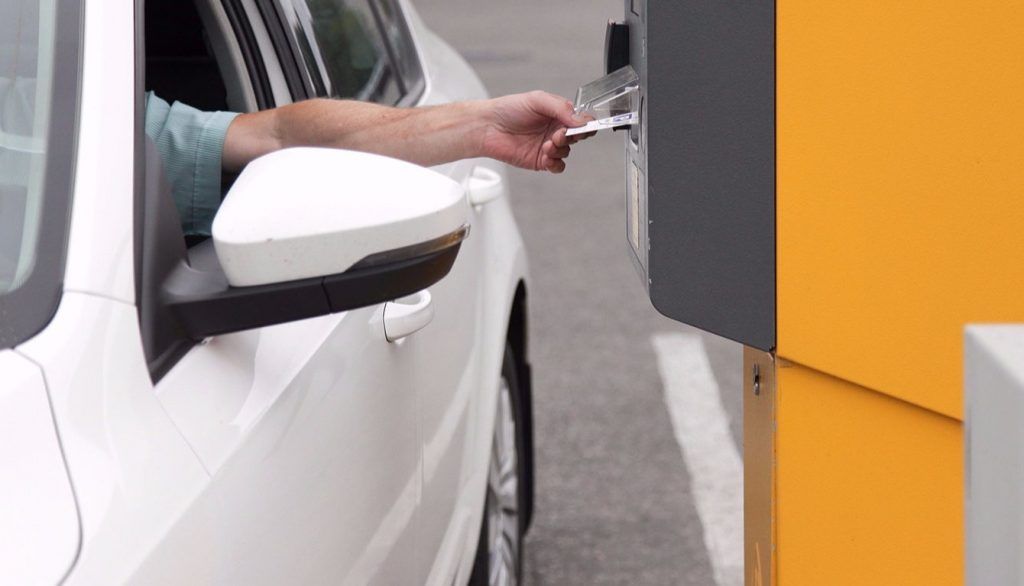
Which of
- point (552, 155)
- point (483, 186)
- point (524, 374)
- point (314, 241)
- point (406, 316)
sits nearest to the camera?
point (314, 241)

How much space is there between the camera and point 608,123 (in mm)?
1949

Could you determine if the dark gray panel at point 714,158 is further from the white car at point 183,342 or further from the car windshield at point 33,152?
the car windshield at point 33,152

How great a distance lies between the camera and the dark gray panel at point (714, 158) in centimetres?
161

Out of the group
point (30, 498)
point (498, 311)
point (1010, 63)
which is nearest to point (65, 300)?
point (30, 498)

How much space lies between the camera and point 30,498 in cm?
124

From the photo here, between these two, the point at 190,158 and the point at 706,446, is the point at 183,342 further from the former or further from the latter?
the point at 706,446

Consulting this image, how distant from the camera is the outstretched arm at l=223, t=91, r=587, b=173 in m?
2.26

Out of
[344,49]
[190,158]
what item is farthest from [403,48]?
[190,158]

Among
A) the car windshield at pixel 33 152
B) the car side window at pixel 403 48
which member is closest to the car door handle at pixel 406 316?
the car windshield at pixel 33 152

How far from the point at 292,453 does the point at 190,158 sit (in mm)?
651

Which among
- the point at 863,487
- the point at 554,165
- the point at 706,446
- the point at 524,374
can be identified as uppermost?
the point at 554,165

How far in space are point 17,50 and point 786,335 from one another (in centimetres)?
90

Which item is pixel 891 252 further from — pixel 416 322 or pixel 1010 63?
pixel 416 322

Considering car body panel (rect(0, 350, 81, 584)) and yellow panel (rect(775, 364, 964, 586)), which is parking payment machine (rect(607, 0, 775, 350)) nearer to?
yellow panel (rect(775, 364, 964, 586))
